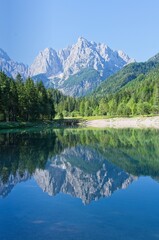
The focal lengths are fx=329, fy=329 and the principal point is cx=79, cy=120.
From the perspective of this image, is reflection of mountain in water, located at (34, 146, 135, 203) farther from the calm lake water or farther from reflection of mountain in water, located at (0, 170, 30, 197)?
reflection of mountain in water, located at (0, 170, 30, 197)

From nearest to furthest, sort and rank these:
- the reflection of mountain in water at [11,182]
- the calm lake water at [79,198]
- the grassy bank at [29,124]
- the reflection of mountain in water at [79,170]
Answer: the calm lake water at [79,198], the reflection of mountain in water at [11,182], the reflection of mountain in water at [79,170], the grassy bank at [29,124]

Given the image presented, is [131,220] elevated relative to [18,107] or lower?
lower

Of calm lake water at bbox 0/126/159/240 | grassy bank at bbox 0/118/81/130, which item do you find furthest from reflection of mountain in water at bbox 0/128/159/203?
grassy bank at bbox 0/118/81/130

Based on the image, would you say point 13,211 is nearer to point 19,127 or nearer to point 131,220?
point 131,220

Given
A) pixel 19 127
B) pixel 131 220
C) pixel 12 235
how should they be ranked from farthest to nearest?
1. pixel 19 127
2. pixel 131 220
3. pixel 12 235

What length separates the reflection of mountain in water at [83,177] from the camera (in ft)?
76.0

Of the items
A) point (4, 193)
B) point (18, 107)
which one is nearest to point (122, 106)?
point (18, 107)

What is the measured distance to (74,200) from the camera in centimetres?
2055

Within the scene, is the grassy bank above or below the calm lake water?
above

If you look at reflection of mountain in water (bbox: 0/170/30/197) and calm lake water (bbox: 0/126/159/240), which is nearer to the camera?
calm lake water (bbox: 0/126/159/240)

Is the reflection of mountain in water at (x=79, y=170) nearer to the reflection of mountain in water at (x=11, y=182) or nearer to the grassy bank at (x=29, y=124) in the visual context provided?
the reflection of mountain in water at (x=11, y=182)

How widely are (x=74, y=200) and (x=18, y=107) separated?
92388 mm

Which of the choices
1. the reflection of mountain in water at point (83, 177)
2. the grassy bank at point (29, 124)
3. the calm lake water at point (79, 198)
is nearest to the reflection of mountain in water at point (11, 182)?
the calm lake water at point (79, 198)

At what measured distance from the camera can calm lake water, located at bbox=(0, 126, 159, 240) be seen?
14.8 meters
